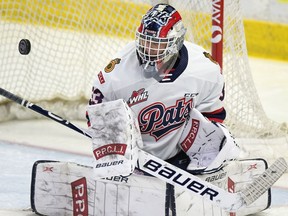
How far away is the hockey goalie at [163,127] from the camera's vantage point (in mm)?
3469

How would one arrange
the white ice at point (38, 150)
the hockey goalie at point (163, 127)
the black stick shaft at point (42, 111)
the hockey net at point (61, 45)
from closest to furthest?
1. the hockey goalie at point (163, 127)
2. the black stick shaft at point (42, 111)
3. the white ice at point (38, 150)
4. the hockey net at point (61, 45)

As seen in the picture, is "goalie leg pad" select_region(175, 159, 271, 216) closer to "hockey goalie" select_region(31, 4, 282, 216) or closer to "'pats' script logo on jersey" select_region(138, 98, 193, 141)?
"hockey goalie" select_region(31, 4, 282, 216)

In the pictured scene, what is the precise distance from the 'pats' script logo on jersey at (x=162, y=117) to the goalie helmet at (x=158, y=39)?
0.12m

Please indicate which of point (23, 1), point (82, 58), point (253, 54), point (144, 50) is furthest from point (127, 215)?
point (253, 54)

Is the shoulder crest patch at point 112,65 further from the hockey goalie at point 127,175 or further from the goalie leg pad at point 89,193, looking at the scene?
the goalie leg pad at point 89,193

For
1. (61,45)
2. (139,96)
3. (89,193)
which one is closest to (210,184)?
(139,96)

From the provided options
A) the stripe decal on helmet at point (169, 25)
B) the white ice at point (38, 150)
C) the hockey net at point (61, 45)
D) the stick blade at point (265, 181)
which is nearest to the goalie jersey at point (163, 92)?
the stripe decal on helmet at point (169, 25)

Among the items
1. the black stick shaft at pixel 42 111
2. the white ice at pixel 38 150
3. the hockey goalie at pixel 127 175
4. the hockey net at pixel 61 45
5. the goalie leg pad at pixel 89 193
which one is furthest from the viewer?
the hockey net at pixel 61 45

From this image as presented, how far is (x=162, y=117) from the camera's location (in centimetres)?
361

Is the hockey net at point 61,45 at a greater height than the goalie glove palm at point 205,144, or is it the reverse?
the goalie glove palm at point 205,144

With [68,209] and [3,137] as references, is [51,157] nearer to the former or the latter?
[3,137]

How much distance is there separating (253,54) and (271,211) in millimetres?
2787

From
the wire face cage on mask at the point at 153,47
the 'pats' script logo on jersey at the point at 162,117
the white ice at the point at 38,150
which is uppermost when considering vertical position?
the wire face cage on mask at the point at 153,47

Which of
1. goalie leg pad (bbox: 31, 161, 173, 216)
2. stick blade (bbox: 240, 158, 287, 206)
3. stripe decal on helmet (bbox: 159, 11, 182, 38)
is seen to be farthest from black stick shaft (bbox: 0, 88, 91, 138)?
stick blade (bbox: 240, 158, 287, 206)
